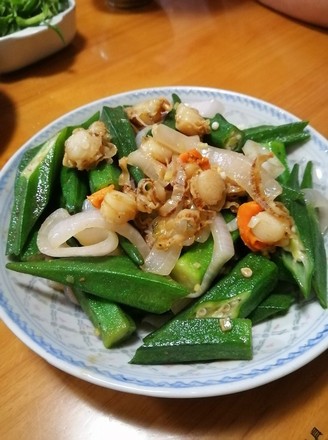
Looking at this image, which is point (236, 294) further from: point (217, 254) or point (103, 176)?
point (103, 176)

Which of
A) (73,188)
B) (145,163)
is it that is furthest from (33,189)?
(145,163)

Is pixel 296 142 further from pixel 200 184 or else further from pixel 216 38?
pixel 216 38

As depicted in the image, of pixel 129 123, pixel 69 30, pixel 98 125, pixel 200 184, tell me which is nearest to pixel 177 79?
pixel 69 30

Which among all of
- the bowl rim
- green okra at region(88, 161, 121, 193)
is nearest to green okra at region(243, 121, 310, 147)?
green okra at region(88, 161, 121, 193)

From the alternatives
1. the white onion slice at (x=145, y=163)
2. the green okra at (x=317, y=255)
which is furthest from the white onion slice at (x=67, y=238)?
the green okra at (x=317, y=255)

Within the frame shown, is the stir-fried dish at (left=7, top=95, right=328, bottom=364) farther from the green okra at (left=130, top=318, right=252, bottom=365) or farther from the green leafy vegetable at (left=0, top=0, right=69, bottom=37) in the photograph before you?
the green leafy vegetable at (left=0, top=0, right=69, bottom=37)

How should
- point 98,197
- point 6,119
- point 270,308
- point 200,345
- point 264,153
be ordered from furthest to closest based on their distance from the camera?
1. point 6,119
2. point 264,153
3. point 98,197
4. point 270,308
5. point 200,345
